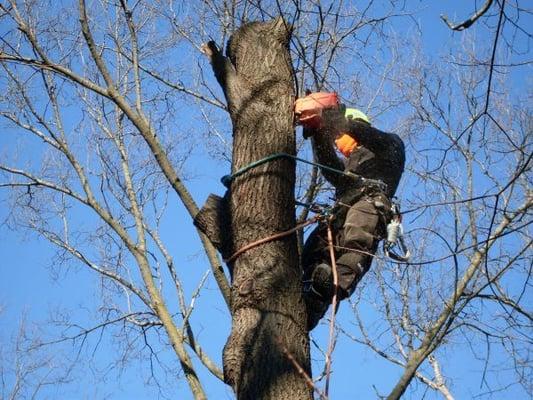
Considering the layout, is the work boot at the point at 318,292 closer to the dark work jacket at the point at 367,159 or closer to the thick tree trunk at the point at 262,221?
the thick tree trunk at the point at 262,221

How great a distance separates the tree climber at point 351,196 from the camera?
3.64 meters

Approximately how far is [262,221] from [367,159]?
1336mm

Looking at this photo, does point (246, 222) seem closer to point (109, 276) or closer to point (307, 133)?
point (307, 133)

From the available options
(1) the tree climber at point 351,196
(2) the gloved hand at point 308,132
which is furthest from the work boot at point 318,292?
(2) the gloved hand at point 308,132

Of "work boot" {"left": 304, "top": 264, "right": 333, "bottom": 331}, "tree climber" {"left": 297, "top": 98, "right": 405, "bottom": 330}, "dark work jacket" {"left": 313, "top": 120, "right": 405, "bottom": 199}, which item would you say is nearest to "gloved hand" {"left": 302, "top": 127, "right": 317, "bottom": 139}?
"tree climber" {"left": 297, "top": 98, "right": 405, "bottom": 330}

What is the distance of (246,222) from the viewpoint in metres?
3.07

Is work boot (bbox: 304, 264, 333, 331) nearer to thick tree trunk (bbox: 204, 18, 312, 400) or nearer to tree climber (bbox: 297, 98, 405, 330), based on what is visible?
tree climber (bbox: 297, 98, 405, 330)

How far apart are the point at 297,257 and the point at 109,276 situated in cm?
248

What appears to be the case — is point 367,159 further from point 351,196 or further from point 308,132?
point 308,132

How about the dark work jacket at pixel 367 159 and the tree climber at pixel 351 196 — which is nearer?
the tree climber at pixel 351 196

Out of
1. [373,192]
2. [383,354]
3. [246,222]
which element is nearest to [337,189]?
[373,192]

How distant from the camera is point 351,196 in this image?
405cm

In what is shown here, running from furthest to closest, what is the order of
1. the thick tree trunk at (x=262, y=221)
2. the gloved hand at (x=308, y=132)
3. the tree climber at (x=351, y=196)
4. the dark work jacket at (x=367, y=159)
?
the dark work jacket at (x=367, y=159)
the gloved hand at (x=308, y=132)
the tree climber at (x=351, y=196)
the thick tree trunk at (x=262, y=221)

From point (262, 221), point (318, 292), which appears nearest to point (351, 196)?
point (318, 292)
